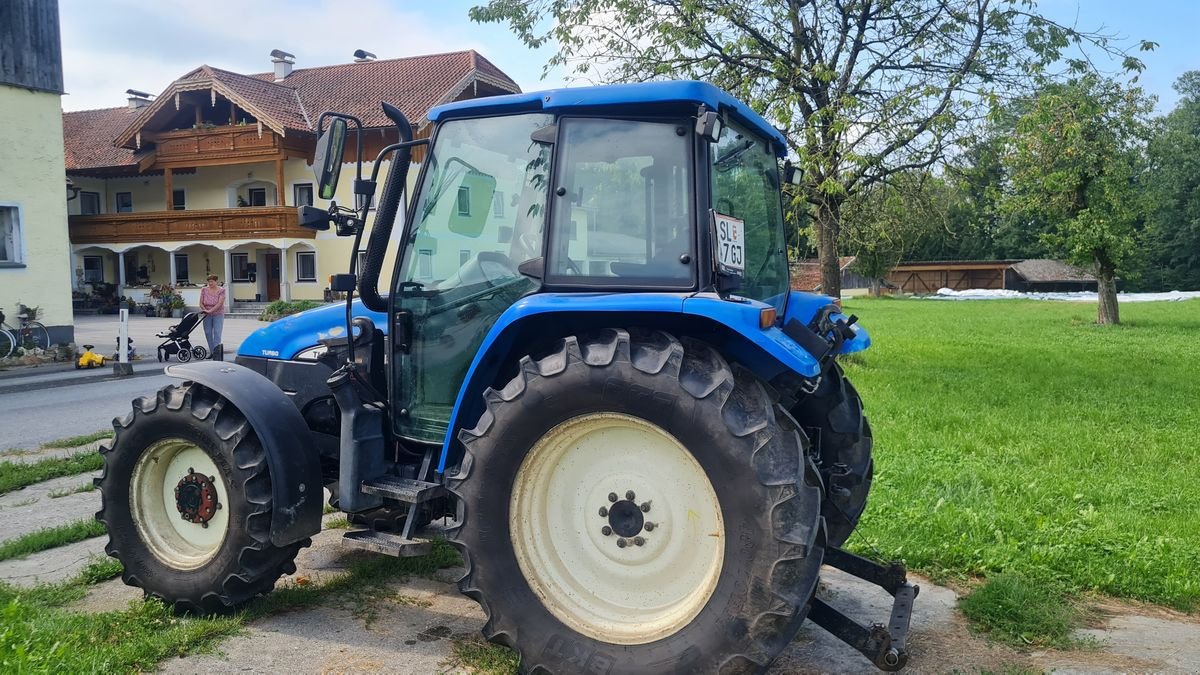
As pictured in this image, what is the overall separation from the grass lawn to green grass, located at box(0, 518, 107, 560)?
15.1 ft

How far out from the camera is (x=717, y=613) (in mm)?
2926

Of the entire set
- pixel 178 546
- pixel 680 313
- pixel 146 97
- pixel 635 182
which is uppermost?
pixel 146 97

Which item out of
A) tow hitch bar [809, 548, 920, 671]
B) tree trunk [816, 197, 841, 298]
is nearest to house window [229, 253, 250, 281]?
tree trunk [816, 197, 841, 298]

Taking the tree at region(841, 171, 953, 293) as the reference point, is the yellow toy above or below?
below

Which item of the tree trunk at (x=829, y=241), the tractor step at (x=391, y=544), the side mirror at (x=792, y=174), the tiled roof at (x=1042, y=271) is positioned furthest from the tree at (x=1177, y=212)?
the tractor step at (x=391, y=544)

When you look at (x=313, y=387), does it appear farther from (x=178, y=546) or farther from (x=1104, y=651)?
(x=1104, y=651)

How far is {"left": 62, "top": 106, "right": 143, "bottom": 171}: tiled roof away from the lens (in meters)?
37.8

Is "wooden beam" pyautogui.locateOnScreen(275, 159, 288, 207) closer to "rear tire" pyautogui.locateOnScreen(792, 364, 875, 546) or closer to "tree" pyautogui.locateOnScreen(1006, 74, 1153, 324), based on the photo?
"tree" pyautogui.locateOnScreen(1006, 74, 1153, 324)

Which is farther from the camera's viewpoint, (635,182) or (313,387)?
(313,387)

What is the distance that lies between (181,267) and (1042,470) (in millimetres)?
39015

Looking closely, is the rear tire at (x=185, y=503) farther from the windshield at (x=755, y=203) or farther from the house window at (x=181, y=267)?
the house window at (x=181, y=267)

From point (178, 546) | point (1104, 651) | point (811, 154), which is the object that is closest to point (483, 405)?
point (178, 546)

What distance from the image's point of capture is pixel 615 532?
321 cm

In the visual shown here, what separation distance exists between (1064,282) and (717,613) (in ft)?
212
